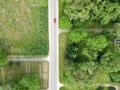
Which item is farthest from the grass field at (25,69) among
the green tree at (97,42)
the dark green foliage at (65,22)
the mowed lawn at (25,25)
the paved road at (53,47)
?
the green tree at (97,42)

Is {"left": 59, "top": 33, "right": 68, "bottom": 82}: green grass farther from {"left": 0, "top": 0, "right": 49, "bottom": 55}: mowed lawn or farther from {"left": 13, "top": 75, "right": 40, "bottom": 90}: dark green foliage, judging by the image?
{"left": 13, "top": 75, "right": 40, "bottom": 90}: dark green foliage

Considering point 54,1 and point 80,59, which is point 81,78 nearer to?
point 80,59

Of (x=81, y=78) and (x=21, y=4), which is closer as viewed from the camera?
(x=81, y=78)

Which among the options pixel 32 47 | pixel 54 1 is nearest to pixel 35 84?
pixel 32 47

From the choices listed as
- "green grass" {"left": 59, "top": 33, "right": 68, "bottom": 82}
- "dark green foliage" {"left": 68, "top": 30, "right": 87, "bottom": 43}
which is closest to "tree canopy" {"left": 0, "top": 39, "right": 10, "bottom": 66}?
"green grass" {"left": 59, "top": 33, "right": 68, "bottom": 82}

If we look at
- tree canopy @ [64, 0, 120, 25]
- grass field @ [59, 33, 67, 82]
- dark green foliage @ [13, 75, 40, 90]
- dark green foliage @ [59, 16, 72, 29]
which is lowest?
dark green foliage @ [13, 75, 40, 90]

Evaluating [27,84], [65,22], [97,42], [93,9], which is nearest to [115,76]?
[97,42]

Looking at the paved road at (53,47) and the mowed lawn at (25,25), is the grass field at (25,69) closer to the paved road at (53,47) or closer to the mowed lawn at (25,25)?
the paved road at (53,47)
